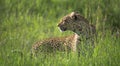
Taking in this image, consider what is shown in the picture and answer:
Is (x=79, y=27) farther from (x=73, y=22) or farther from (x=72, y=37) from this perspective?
(x=72, y=37)

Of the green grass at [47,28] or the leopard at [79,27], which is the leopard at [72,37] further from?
the green grass at [47,28]

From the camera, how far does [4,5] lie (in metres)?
10.5

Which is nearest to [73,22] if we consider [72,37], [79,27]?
[79,27]

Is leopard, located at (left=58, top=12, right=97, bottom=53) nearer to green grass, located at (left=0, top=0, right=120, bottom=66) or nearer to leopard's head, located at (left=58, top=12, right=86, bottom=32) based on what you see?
leopard's head, located at (left=58, top=12, right=86, bottom=32)

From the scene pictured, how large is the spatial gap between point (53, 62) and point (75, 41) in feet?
3.81

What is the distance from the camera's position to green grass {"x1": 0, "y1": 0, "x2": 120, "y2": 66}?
21.1 feet

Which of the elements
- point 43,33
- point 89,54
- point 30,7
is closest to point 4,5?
point 30,7

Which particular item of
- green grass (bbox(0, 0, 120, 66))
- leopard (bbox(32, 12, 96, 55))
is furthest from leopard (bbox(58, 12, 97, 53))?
green grass (bbox(0, 0, 120, 66))

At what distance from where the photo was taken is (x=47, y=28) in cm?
959

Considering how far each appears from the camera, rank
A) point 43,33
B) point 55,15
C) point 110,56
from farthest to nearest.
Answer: point 55,15 → point 43,33 → point 110,56

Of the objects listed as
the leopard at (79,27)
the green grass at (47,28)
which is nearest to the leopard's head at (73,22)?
the leopard at (79,27)

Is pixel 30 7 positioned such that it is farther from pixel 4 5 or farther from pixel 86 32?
pixel 86 32

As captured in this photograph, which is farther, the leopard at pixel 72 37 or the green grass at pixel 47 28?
the leopard at pixel 72 37

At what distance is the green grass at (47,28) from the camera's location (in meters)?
6.45
